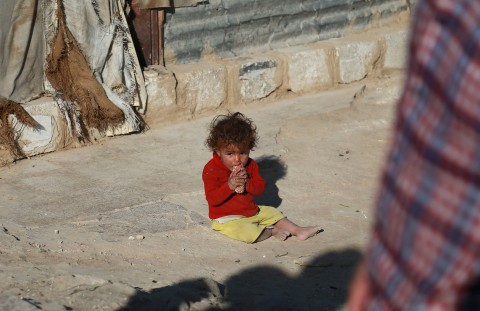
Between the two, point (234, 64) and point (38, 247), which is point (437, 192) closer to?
point (38, 247)

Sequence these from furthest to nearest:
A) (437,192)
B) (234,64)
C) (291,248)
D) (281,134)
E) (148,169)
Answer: (234,64), (281,134), (148,169), (291,248), (437,192)

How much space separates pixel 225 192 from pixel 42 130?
168 cm

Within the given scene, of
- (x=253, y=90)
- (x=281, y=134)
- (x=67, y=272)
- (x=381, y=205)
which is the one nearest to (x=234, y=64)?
(x=253, y=90)

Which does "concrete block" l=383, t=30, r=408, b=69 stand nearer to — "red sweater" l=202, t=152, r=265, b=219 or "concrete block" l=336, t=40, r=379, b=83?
"concrete block" l=336, t=40, r=379, b=83

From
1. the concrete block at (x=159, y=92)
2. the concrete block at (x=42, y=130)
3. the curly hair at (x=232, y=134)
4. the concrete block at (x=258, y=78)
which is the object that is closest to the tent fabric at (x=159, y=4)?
the concrete block at (x=159, y=92)

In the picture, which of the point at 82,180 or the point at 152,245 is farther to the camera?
the point at 82,180

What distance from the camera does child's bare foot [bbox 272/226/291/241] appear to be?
518 centimetres

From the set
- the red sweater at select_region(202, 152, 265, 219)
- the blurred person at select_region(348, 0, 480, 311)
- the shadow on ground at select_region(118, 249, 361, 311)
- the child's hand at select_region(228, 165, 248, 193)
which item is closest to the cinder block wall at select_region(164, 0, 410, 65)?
the red sweater at select_region(202, 152, 265, 219)

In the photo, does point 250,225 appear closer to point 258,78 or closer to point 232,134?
point 232,134

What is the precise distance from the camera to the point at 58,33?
6203 millimetres

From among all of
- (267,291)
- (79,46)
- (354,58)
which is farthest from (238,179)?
(354,58)

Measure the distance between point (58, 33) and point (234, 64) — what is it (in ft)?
5.29

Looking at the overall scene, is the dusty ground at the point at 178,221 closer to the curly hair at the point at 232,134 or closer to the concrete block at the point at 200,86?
the concrete block at the point at 200,86

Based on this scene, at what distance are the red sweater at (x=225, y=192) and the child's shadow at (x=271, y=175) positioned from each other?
576mm
